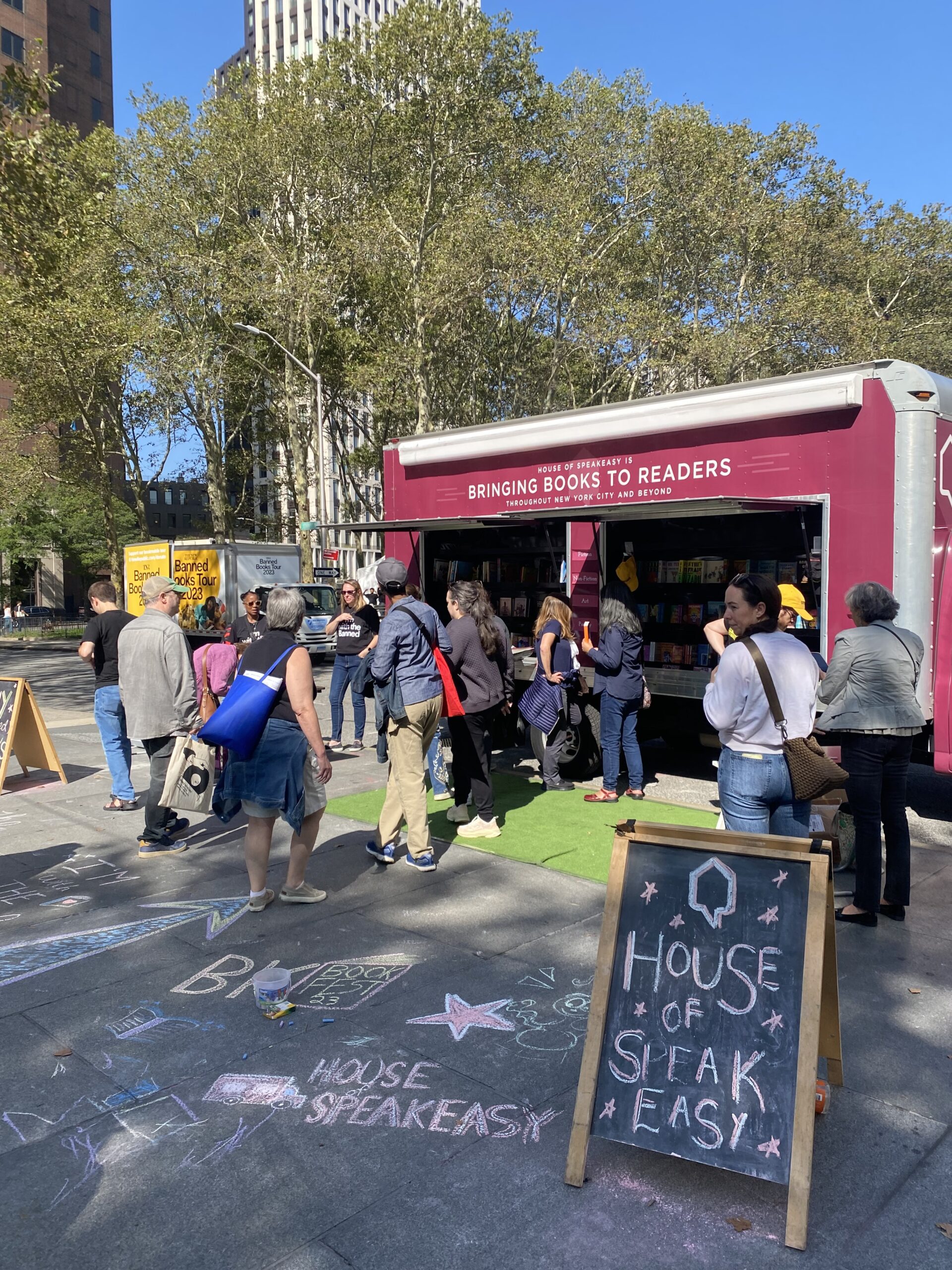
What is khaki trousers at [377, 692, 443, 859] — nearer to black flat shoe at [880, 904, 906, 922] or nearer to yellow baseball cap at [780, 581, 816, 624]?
black flat shoe at [880, 904, 906, 922]

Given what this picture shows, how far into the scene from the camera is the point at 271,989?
149 inches

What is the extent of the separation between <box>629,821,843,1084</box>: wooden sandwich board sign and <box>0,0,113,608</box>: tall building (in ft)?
168

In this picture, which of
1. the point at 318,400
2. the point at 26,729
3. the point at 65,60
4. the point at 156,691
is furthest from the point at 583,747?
the point at 65,60

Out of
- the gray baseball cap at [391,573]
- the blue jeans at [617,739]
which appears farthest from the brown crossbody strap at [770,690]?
the blue jeans at [617,739]

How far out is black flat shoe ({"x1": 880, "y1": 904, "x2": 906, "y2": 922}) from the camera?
4.87 m

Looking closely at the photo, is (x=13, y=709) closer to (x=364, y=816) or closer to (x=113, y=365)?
(x=364, y=816)

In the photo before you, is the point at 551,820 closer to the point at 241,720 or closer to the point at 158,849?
the point at 158,849

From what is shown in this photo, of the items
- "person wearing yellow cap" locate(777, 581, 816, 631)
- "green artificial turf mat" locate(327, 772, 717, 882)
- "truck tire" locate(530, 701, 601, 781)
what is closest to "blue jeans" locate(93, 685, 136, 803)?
"green artificial turf mat" locate(327, 772, 717, 882)

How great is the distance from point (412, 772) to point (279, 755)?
104cm

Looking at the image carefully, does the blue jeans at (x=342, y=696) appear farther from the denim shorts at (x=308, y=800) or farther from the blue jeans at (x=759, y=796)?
the blue jeans at (x=759, y=796)

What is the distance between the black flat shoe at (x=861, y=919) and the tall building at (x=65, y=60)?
165 feet

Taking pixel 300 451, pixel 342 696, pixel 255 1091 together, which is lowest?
pixel 255 1091

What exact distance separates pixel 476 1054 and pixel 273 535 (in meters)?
42.3

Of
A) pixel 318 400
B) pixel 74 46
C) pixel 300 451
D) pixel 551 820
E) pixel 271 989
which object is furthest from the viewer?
pixel 74 46
